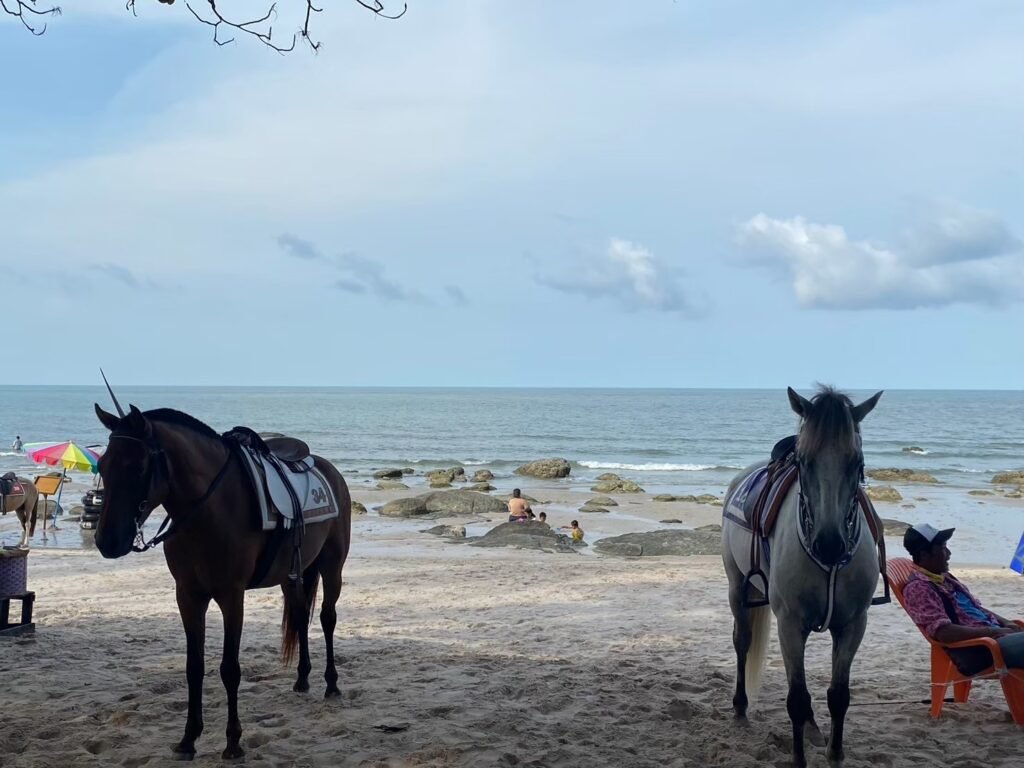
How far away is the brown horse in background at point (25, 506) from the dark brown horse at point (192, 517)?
1091cm

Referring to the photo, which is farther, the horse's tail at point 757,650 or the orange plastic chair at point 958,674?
the horse's tail at point 757,650

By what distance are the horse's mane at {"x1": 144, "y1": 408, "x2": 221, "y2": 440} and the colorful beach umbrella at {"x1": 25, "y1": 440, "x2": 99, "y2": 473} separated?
1361 centimetres

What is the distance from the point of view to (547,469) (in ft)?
113

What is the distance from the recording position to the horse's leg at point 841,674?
4.39 m

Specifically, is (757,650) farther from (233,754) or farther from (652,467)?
(652,467)

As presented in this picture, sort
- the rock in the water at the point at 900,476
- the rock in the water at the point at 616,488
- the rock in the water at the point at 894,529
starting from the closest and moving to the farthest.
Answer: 1. the rock in the water at the point at 894,529
2. the rock in the water at the point at 616,488
3. the rock in the water at the point at 900,476

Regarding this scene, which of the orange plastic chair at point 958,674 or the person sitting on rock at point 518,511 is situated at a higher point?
the orange plastic chair at point 958,674

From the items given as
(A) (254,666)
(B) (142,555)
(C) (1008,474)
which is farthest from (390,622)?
(C) (1008,474)

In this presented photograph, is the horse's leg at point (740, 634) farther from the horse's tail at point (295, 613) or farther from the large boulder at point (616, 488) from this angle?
the large boulder at point (616, 488)

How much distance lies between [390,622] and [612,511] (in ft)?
46.4

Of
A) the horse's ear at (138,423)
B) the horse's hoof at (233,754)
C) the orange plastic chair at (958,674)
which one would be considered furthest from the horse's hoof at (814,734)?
the horse's ear at (138,423)

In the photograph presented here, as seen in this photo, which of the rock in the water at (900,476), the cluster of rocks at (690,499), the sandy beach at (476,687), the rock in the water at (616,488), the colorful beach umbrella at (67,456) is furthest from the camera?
the rock in the water at (900,476)

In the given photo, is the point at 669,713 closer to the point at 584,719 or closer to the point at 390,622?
the point at 584,719

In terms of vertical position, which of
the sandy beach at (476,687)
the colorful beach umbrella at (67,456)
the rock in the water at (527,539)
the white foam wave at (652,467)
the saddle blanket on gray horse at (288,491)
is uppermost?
the saddle blanket on gray horse at (288,491)
